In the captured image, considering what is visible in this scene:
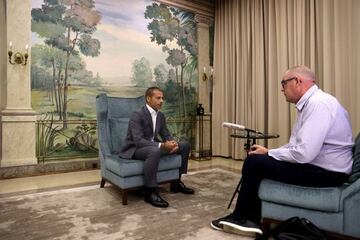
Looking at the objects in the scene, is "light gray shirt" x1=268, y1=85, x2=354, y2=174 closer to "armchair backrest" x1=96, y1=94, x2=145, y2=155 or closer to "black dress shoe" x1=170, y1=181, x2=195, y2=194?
"black dress shoe" x1=170, y1=181, x2=195, y2=194

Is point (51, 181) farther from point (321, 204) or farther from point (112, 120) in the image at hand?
point (321, 204)

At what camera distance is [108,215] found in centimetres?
232

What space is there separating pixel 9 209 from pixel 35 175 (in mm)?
1362

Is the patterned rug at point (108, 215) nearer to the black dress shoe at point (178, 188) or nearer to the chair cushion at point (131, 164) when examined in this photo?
the black dress shoe at point (178, 188)

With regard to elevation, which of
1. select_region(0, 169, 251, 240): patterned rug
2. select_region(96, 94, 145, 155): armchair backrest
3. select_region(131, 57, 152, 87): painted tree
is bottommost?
select_region(0, 169, 251, 240): patterned rug

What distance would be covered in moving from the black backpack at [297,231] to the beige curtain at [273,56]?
2402 millimetres

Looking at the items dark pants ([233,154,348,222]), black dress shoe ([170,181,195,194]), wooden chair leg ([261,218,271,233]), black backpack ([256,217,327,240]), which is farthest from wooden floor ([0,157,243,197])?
black backpack ([256,217,327,240])

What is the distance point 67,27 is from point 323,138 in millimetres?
3647

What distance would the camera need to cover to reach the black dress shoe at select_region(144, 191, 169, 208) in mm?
2531

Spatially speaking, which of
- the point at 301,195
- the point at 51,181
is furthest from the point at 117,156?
the point at 301,195

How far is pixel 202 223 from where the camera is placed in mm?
2166

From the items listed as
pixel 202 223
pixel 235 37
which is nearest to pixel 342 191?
pixel 202 223

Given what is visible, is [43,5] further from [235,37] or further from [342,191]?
[342,191]

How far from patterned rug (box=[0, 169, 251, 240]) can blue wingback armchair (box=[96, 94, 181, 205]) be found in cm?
19
